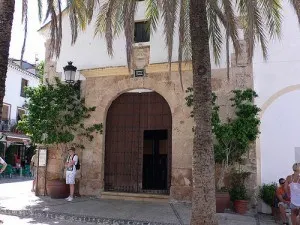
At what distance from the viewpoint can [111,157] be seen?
38.5 ft

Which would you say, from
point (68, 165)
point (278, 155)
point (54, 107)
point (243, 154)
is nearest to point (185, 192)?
point (243, 154)

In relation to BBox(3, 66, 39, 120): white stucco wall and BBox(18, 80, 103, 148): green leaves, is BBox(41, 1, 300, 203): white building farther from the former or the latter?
BBox(3, 66, 39, 120): white stucco wall

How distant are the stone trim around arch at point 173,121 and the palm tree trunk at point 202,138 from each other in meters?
4.52

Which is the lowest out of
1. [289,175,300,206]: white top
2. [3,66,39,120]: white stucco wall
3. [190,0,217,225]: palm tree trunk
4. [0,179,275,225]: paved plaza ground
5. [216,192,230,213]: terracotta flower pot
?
[0,179,275,225]: paved plaza ground

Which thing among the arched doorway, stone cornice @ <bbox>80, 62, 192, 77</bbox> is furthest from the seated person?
stone cornice @ <bbox>80, 62, 192, 77</bbox>

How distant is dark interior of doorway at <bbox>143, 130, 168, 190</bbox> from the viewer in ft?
40.9

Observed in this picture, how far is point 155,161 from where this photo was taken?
42.0 feet

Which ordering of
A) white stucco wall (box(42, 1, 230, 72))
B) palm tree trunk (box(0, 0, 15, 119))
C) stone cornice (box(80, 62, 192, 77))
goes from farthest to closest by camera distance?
1. white stucco wall (box(42, 1, 230, 72))
2. stone cornice (box(80, 62, 192, 77))
3. palm tree trunk (box(0, 0, 15, 119))

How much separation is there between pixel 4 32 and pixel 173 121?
5.98 meters

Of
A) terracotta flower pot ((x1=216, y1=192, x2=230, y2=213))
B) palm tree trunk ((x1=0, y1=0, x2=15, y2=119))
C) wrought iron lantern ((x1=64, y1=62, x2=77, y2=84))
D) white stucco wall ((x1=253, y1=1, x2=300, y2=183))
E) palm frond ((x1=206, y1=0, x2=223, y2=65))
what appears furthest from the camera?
wrought iron lantern ((x1=64, y1=62, x2=77, y2=84))

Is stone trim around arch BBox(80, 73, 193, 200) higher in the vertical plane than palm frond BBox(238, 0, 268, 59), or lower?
lower

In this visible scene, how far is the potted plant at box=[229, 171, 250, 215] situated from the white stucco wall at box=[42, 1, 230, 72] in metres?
3.92

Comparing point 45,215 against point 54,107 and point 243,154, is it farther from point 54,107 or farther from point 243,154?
point 243,154

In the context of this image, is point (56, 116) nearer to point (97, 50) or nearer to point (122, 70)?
point (122, 70)
